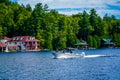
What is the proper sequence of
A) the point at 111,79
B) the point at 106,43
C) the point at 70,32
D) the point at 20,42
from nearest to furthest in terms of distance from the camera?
the point at 111,79
the point at 20,42
the point at 70,32
the point at 106,43

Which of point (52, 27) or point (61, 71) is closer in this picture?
point (61, 71)

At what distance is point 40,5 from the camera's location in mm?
148875

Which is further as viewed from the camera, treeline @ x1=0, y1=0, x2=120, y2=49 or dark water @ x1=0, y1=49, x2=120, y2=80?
treeline @ x1=0, y1=0, x2=120, y2=49

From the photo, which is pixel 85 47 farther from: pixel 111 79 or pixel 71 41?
pixel 111 79

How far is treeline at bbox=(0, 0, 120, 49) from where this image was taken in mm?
142450

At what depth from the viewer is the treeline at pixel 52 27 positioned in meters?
142

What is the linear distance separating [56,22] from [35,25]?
8179 mm

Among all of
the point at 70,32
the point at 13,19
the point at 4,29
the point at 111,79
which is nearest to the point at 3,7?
the point at 13,19

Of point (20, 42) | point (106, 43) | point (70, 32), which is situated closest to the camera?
point (20, 42)

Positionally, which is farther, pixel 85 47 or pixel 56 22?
pixel 85 47

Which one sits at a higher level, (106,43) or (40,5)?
(40,5)

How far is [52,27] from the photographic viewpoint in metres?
145

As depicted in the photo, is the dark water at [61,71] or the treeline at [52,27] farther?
the treeline at [52,27]

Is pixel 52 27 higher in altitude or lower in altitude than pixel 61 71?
higher
